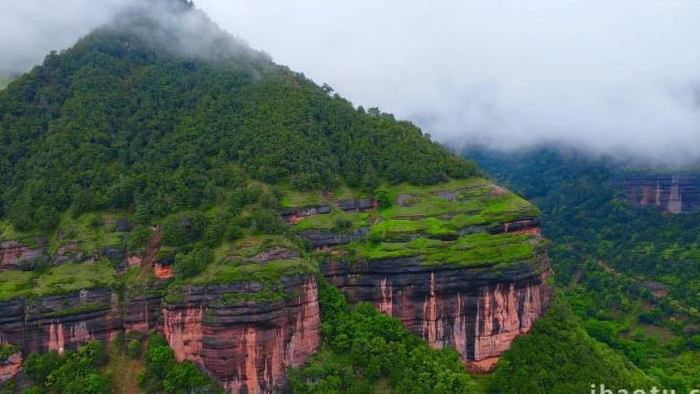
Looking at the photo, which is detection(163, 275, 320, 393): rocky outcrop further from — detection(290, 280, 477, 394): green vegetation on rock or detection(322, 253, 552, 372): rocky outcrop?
detection(322, 253, 552, 372): rocky outcrop

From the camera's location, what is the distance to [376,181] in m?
62.9

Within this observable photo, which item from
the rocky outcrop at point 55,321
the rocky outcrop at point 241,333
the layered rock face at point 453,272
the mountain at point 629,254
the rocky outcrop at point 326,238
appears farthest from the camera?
the mountain at point 629,254

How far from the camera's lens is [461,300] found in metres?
52.2

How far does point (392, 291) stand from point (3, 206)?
40.5 m

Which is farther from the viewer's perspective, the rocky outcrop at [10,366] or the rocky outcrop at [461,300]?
the rocky outcrop at [461,300]

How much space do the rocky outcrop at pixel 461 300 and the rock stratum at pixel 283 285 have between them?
92 millimetres

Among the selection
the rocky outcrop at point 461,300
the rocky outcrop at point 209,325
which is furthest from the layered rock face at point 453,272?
the rocky outcrop at point 209,325

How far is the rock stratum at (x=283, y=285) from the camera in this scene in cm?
4803

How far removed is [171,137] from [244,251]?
21.9 m

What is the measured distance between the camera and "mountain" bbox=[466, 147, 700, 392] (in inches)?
3024

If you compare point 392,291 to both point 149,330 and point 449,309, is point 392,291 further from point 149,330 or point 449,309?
point 149,330

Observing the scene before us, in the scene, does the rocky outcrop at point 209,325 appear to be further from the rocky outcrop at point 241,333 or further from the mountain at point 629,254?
the mountain at point 629,254

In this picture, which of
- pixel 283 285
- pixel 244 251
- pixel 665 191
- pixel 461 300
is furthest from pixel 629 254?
pixel 244 251

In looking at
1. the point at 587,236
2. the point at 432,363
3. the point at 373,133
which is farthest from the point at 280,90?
the point at 587,236
